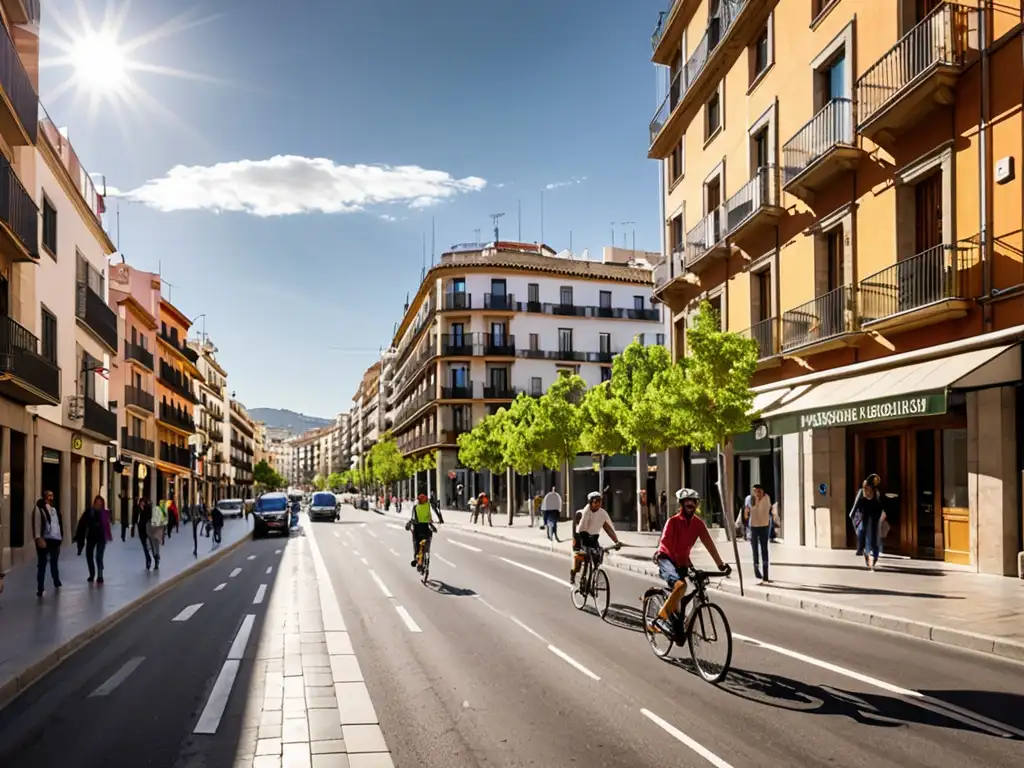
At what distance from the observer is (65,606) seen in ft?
47.9

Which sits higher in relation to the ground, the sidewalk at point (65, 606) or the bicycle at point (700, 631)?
the bicycle at point (700, 631)

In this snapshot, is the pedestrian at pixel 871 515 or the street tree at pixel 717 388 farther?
the street tree at pixel 717 388

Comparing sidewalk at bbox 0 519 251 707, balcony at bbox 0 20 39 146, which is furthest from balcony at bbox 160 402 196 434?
balcony at bbox 0 20 39 146

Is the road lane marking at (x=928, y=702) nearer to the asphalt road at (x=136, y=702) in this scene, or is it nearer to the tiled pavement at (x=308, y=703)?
the tiled pavement at (x=308, y=703)

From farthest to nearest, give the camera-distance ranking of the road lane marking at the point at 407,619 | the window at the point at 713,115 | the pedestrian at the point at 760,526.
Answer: the window at the point at 713,115 < the pedestrian at the point at 760,526 < the road lane marking at the point at 407,619

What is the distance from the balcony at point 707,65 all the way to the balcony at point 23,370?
21139mm

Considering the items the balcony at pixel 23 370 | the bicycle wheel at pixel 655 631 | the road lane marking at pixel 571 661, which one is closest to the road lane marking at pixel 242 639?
the road lane marking at pixel 571 661

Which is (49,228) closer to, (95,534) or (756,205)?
(95,534)

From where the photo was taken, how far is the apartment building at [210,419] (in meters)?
84.1

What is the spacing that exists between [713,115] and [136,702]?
26974 millimetres

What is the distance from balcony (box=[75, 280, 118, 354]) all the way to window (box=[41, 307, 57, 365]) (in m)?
3.66

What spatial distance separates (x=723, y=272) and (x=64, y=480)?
74.2ft

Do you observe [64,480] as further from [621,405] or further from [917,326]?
[917,326]

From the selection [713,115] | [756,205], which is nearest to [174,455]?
[713,115]
